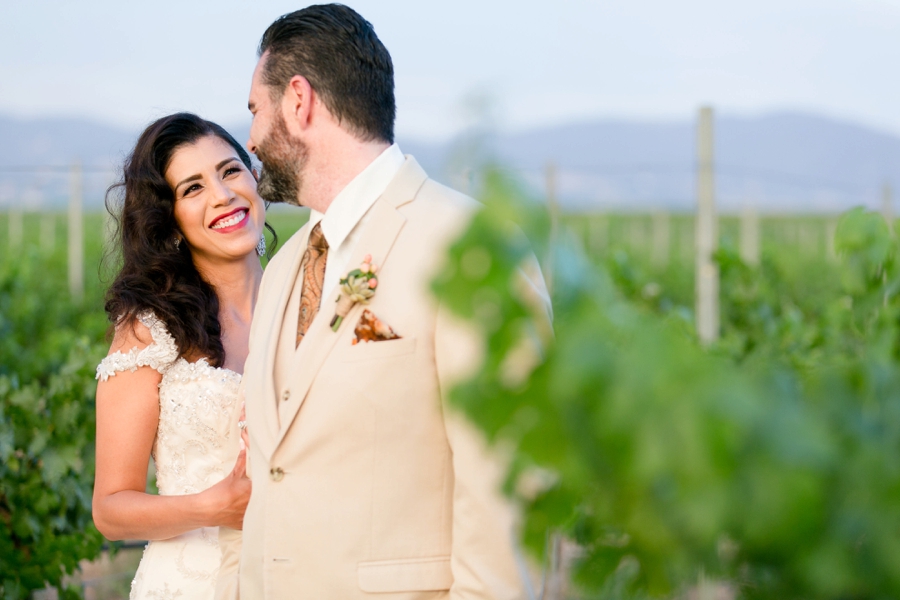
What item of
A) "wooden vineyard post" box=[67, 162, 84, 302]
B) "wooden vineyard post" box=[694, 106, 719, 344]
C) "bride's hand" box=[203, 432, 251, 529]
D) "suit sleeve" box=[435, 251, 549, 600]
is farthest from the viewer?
"wooden vineyard post" box=[67, 162, 84, 302]

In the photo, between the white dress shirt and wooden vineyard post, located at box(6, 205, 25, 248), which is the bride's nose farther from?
wooden vineyard post, located at box(6, 205, 25, 248)

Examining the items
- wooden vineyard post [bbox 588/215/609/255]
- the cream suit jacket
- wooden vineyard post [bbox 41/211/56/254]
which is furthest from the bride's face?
wooden vineyard post [bbox 41/211/56/254]

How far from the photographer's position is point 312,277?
7.53 feet

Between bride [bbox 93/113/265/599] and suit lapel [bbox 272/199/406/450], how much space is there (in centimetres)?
60

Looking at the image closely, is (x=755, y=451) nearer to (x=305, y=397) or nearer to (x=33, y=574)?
(x=305, y=397)

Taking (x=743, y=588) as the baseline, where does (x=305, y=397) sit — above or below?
below

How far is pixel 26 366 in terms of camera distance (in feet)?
18.2

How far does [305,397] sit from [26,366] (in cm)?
421

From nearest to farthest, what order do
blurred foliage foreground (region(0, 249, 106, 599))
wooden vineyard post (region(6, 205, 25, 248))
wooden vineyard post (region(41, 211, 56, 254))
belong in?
blurred foliage foreground (region(0, 249, 106, 599))
wooden vineyard post (region(6, 205, 25, 248))
wooden vineyard post (region(41, 211, 56, 254))

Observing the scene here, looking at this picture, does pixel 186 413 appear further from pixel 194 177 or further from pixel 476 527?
pixel 476 527

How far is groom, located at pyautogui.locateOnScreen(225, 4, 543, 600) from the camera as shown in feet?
6.10

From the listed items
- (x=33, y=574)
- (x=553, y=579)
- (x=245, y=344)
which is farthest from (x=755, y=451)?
(x=553, y=579)

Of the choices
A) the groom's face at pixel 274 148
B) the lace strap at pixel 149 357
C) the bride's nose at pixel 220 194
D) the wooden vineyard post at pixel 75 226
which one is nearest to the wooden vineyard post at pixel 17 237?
the wooden vineyard post at pixel 75 226

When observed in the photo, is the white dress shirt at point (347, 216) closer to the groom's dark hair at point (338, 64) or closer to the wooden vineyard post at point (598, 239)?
the groom's dark hair at point (338, 64)
